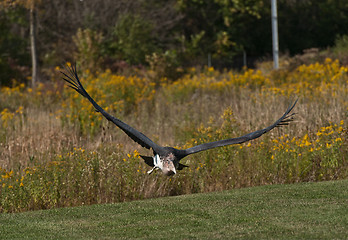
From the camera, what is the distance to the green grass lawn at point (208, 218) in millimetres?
6441

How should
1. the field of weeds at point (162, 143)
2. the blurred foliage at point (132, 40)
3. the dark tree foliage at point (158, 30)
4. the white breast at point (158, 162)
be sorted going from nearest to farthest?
the white breast at point (158, 162)
the field of weeds at point (162, 143)
the blurred foliage at point (132, 40)
the dark tree foliage at point (158, 30)

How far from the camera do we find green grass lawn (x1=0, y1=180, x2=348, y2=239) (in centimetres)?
644

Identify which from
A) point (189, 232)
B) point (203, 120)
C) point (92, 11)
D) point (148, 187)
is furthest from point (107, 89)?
point (92, 11)

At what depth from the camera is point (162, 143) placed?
10.8 metres

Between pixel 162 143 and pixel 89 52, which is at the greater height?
pixel 89 52

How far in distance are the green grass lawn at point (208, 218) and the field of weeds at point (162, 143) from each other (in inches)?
21.5

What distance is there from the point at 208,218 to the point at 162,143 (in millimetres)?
3744

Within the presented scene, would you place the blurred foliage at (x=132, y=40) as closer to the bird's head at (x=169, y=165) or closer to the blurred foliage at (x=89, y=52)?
the blurred foliage at (x=89, y=52)

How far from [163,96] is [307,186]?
5.99 metres

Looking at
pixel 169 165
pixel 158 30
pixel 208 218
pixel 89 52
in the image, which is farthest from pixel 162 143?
pixel 158 30

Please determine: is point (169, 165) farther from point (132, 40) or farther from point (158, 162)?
point (132, 40)

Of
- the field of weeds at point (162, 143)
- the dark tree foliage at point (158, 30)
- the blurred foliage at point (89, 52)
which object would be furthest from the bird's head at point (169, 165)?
the dark tree foliage at point (158, 30)

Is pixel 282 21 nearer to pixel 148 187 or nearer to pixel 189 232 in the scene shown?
pixel 148 187

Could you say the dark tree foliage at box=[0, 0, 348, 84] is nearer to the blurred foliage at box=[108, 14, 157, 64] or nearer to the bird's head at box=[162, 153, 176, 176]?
the blurred foliage at box=[108, 14, 157, 64]
